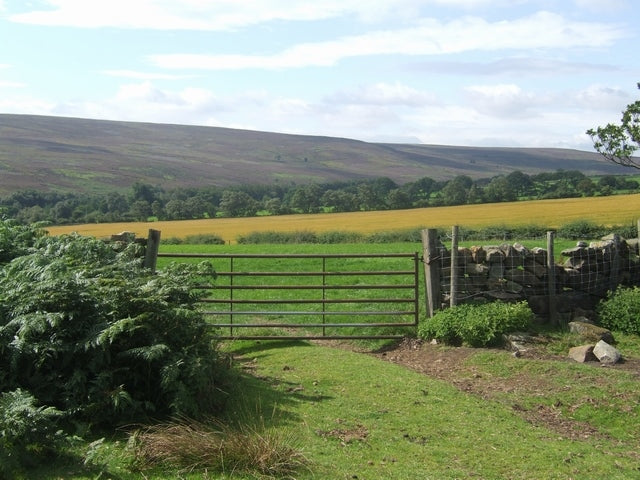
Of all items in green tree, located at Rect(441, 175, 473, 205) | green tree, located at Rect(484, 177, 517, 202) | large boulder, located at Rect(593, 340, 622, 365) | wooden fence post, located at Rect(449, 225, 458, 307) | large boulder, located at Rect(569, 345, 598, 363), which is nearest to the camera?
large boulder, located at Rect(593, 340, 622, 365)

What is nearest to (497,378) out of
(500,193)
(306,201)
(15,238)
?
(15,238)

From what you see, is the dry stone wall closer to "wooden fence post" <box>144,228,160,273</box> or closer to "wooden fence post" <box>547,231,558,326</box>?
"wooden fence post" <box>547,231,558,326</box>

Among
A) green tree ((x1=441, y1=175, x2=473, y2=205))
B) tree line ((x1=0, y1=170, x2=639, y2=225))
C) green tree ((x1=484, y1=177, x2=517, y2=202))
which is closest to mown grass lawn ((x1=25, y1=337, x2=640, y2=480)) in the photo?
tree line ((x1=0, y1=170, x2=639, y2=225))

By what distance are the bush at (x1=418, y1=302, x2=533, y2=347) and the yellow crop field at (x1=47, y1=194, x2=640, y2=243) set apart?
104 feet

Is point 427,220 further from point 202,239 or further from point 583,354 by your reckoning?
point 583,354

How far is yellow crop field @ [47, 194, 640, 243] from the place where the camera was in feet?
151

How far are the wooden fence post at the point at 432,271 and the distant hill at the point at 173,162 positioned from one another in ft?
279

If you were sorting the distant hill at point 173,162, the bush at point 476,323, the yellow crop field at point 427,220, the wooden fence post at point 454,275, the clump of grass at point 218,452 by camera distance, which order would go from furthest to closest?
the distant hill at point 173,162 < the yellow crop field at point 427,220 < the wooden fence post at point 454,275 < the bush at point 476,323 < the clump of grass at point 218,452

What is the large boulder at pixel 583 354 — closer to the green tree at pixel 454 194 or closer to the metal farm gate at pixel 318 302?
the metal farm gate at pixel 318 302

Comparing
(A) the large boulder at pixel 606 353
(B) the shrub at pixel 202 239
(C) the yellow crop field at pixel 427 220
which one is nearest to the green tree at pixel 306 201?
(C) the yellow crop field at pixel 427 220

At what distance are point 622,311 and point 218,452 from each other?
9420 mm

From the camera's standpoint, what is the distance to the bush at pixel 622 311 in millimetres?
12641

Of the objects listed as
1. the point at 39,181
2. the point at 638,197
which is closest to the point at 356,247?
the point at 638,197

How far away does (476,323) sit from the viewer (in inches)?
475
